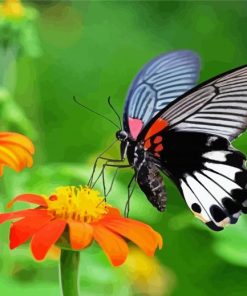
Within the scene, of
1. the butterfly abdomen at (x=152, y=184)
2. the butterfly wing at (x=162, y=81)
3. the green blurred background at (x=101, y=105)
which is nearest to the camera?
the butterfly abdomen at (x=152, y=184)

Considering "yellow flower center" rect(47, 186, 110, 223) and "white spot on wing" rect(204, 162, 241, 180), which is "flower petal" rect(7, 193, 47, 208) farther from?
"white spot on wing" rect(204, 162, 241, 180)

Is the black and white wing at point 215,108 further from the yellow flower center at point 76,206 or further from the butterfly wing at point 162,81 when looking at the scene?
the yellow flower center at point 76,206

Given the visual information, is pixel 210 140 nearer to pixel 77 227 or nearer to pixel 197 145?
pixel 197 145

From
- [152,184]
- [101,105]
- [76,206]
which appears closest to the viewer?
[76,206]

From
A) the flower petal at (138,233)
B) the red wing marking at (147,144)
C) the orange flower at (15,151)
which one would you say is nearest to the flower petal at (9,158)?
the orange flower at (15,151)

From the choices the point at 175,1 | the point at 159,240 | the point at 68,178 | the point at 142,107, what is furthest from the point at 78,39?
the point at 159,240

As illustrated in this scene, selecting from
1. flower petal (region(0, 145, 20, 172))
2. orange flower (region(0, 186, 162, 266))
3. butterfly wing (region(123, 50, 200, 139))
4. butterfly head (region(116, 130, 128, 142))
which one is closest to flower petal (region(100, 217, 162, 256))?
orange flower (region(0, 186, 162, 266))

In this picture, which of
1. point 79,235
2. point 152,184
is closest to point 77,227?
point 79,235
